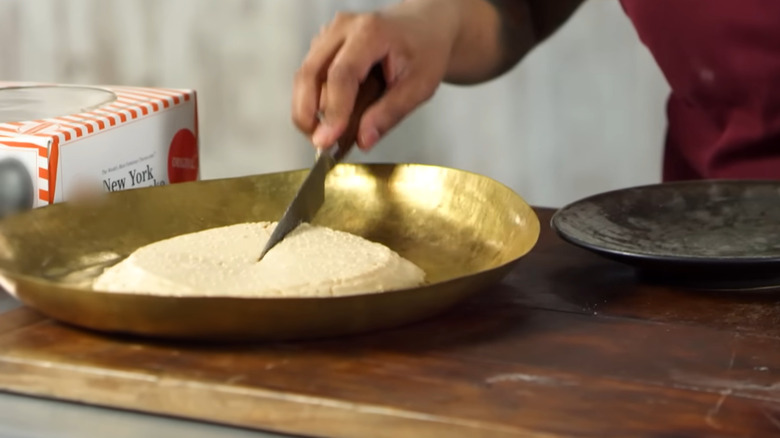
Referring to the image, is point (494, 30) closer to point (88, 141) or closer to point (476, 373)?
point (88, 141)

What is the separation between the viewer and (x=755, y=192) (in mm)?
902

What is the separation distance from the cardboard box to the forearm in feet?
1.04

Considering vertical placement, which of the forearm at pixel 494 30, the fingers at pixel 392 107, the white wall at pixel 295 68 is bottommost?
the white wall at pixel 295 68

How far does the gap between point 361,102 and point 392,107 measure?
1.4 inches

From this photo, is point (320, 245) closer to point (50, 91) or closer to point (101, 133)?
point (101, 133)

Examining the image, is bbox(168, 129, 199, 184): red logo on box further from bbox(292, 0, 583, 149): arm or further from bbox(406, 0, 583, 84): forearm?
bbox(406, 0, 583, 84): forearm

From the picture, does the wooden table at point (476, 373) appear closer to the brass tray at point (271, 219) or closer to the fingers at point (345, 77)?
the brass tray at point (271, 219)

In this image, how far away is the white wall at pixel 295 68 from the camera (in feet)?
5.04

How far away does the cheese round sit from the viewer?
71 cm

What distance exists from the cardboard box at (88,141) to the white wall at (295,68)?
2.07 ft

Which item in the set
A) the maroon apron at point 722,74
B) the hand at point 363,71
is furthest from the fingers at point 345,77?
the maroon apron at point 722,74

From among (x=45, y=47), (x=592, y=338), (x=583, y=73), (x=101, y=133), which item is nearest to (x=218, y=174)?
(x=45, y=47)

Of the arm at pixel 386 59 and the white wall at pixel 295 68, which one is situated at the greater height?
the arm at pixel 386 59

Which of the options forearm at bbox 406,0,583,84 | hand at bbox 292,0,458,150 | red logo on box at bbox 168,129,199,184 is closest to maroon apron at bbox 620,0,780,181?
forearm at bbox 406,0,583,84
